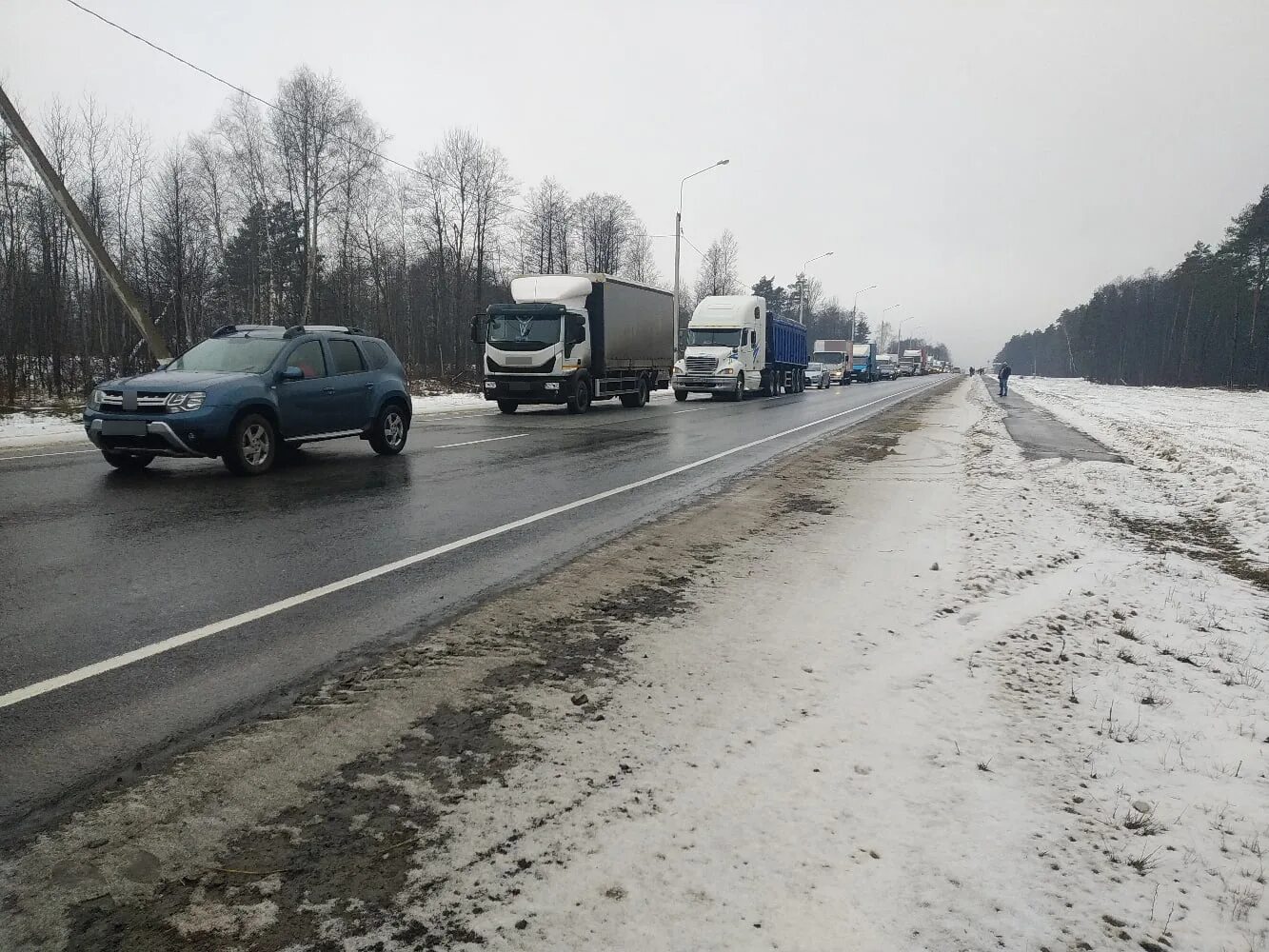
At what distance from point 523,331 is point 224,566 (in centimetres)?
1553

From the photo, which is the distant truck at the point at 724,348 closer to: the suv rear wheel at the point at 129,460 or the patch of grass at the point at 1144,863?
the suv rear wheel at the point at 129,460

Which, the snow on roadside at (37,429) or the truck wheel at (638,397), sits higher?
the truck wheel at (638,397)

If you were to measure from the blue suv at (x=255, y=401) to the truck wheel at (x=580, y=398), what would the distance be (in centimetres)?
924

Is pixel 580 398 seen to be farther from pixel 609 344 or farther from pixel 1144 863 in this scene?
pixel 1144 863

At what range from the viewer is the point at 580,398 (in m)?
21.3

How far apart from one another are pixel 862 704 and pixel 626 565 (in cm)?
264

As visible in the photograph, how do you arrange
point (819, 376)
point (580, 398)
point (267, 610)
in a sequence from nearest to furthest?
point (267, 610) < point (580, 398) < point (819, 376)

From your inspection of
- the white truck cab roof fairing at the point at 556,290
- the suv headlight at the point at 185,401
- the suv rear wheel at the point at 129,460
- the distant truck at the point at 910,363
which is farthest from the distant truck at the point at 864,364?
the suv headlight at the point at 185,401

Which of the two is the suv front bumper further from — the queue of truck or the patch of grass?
the queue of truck

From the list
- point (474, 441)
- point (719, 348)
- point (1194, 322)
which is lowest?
point (474, 441)

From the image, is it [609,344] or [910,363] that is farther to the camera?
[910,363]

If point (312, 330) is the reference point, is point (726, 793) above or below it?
below

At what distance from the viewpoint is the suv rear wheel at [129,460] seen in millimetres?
9173

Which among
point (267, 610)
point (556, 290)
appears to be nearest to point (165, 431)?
point (267, 610)
